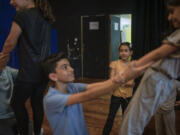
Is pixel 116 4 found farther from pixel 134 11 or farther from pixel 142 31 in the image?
pixel 142 31

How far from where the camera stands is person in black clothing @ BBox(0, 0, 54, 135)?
4.82 feet

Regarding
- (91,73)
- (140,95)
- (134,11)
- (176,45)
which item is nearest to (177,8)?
(176,45)

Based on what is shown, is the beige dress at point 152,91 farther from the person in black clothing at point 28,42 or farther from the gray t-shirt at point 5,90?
the gray t-shirt at point 5,90

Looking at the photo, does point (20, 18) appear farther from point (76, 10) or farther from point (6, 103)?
point (76, 10)

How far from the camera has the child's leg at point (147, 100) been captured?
1011 millimetres

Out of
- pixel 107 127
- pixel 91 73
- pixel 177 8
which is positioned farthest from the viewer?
pixel 91 73

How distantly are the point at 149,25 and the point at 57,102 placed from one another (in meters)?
4.01

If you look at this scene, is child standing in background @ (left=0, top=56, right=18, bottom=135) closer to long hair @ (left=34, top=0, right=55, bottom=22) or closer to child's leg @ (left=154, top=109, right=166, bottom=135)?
long hair @ (left=34, top=0, right=55, bottom=22)

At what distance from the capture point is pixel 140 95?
106cm

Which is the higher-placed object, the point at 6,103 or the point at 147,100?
the point at 147,100

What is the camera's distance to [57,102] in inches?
46.4

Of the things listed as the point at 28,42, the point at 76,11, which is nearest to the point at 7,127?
the point at 28,42

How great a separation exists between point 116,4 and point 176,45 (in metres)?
4.79

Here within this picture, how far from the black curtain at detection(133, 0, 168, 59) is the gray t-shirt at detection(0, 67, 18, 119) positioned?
136 inches
